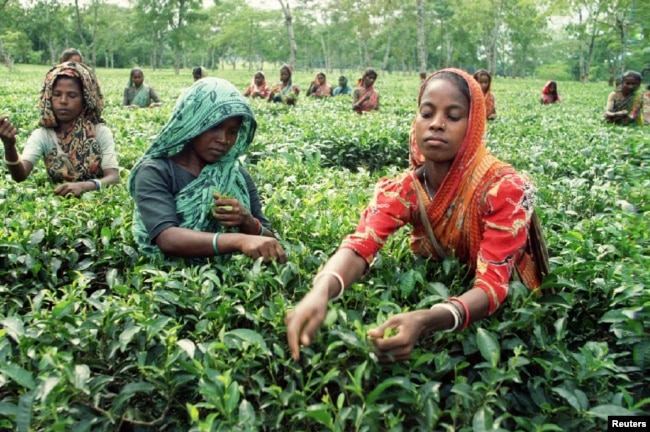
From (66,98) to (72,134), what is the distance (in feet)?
0.85

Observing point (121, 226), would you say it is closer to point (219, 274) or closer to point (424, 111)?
point (219, 274)

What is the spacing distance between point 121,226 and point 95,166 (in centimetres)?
134

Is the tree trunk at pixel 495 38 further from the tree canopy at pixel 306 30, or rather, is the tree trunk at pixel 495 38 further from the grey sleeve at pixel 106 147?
the grey sleeve at pixel 106 147

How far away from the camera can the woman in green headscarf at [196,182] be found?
2.19 metres

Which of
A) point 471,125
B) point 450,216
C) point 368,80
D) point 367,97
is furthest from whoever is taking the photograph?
point 368,80

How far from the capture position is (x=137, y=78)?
10367 millimetres

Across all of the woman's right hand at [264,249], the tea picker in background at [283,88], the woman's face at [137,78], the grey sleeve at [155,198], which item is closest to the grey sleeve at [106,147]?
the grey sleeve at [155,198]

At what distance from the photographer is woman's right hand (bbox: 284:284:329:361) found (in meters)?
1.50

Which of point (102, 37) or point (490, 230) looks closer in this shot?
point (490, 230)

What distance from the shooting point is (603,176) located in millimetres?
4090

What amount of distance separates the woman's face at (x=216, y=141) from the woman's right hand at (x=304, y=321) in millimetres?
1057

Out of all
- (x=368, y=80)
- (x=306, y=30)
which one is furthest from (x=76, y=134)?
(x=306, y=30)

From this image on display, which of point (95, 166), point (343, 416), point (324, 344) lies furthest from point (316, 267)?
point (95, 166)

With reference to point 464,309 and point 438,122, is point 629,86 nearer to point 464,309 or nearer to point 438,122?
point 438,122
